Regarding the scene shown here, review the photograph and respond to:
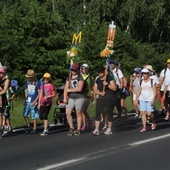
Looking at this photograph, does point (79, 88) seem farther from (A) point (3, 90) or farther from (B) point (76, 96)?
(A) point (3, 90)

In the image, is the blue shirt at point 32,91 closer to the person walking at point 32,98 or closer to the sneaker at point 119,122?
the person walking at point 32,98

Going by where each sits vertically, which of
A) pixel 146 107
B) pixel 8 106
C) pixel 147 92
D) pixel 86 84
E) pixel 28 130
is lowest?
pixel 28 130

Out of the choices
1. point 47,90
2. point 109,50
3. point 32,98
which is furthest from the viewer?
point 109,50

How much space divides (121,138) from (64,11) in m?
26.8

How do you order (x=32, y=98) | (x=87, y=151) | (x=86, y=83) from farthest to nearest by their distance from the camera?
(x=32, y=98) → (x=86, y=83) → (x=87, y=151)

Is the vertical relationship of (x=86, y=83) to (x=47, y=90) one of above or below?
above

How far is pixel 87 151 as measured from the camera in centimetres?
1045

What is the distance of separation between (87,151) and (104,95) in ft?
8.22

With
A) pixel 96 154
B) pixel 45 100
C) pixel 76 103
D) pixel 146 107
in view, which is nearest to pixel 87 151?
pixel 96 154

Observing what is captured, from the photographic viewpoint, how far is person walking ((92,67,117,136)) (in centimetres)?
1261

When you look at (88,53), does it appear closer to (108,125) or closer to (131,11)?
(131,11)

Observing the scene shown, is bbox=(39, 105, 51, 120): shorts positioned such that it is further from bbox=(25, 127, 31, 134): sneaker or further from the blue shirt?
bbox=(25, 127, 31, 134): sneaker

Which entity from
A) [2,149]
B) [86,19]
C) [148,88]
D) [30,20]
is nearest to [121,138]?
[148,88]

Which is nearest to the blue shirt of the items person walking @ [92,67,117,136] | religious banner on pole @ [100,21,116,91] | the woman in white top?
person walking @ [92,67,117,136]
